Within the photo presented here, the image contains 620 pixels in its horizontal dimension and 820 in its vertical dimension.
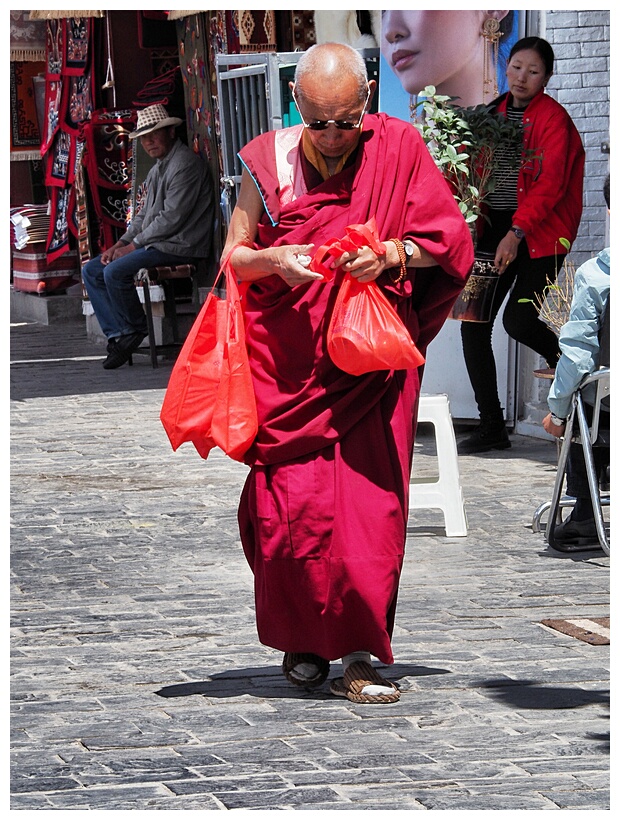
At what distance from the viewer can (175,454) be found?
885 centimetres

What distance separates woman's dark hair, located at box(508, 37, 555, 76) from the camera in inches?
316

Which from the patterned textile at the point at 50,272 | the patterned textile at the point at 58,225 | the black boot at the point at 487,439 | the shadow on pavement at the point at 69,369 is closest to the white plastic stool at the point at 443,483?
the black boot at the point at 487,439

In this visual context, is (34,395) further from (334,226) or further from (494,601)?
(334,226)

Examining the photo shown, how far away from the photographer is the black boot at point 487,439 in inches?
337

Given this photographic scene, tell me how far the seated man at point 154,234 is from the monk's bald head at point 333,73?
8.14 meters

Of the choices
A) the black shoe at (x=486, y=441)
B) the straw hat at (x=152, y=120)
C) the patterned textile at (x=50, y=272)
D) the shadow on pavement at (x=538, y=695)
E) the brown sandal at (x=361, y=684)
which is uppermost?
the straw hat at (x=152, y=120)

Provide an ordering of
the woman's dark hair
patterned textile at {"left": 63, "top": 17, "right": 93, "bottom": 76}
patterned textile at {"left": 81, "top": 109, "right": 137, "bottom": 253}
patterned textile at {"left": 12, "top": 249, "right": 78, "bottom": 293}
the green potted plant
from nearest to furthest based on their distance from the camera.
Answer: the green potted plant, the woman's dark hair, patterned textile at {"left": 81, "top": 109, "right": 137, "bottom": 253}, patterned textile at {"left": 63, "top": 17, "right": 93, "bottom": 76}, patterned textile at {"left": 12, "top": 249, "right": 78, "bottom": 293}

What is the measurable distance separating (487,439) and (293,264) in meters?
4.39

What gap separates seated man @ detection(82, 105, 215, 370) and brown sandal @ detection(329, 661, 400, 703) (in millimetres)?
8100

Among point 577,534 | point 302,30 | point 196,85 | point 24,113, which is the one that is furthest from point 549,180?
point 24,113

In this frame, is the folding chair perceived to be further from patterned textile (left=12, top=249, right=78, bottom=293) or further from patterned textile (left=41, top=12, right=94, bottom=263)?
patterned textile (left=12, top=249, right=78, bottom=293)

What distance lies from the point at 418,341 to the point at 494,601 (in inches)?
51.8

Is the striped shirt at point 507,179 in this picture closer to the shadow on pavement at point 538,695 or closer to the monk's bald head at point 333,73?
the monk's bald head at point 333,73

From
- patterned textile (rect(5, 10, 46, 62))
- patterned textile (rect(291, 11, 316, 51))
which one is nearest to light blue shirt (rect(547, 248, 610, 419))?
patterned textile (rect(291, 11, 316, 51))
